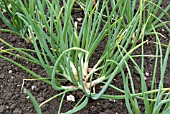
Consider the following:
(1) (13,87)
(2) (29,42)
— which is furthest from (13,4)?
(1) (13,87)

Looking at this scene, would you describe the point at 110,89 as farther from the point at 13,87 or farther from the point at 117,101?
the point at 13,87

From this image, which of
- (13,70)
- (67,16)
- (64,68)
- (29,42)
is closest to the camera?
(67,16)

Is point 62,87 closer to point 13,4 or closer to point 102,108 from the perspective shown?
point 102,108

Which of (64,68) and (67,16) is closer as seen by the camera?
(67,16)

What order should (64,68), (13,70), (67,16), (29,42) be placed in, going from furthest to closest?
(29,42), (13,70), (64,68), (67,16)

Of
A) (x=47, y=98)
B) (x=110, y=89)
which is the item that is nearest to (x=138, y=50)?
(x=110, y=89)

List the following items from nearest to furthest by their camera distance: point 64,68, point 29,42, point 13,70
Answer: point 64,68 < point 13,70 < point 29,42

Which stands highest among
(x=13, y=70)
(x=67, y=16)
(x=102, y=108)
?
(x=67, y=16)

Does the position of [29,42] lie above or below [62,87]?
above

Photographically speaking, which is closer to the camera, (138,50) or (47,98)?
(47,98)
